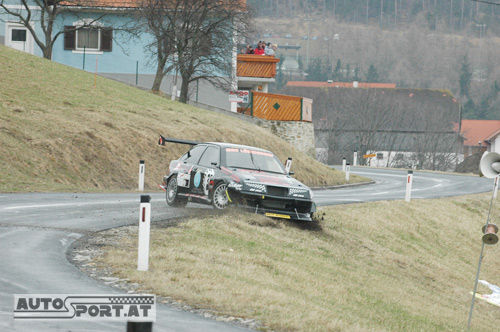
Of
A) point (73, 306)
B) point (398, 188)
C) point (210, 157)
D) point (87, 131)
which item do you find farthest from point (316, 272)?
point (398, 188)

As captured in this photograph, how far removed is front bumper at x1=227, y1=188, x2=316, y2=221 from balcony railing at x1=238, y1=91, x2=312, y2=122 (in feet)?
96.4

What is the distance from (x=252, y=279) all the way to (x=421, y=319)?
114 inches

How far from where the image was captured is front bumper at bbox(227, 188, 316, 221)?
609 inches

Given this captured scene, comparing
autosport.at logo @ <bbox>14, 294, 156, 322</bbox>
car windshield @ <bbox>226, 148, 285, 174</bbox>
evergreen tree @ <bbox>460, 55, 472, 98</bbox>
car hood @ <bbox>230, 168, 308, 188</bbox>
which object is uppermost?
evergreen tree @ <bbox>460, 55, 472, 98</bbox>

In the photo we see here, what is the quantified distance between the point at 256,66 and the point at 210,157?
138 ft

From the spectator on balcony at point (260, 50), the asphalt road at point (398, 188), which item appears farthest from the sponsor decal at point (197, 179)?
the spectator on balcony at point (260, 50)

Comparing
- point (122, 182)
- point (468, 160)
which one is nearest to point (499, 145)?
point (468, 160)

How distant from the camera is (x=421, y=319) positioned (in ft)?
38.3

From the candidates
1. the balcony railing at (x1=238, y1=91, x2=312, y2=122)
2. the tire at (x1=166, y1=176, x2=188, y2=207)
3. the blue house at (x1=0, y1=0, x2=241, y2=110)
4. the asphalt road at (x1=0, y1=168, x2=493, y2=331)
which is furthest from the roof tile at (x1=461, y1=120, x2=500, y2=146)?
the tire at (x1=166, y1=176, x2=188, y2=207)

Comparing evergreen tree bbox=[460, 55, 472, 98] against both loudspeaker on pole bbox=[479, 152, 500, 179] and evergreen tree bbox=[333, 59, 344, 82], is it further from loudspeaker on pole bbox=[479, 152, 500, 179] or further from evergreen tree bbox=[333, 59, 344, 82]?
loudspeaker on pole bbox=[479, 152, 500, 179]

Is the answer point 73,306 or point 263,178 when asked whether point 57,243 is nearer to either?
point 73,306

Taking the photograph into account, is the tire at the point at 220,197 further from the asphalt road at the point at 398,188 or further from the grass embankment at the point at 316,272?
the asphalt road at the point at 398,188

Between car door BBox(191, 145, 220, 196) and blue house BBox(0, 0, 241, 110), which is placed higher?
blue house BBox(0, 0, 241, 110)

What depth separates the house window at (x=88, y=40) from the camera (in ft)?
170
